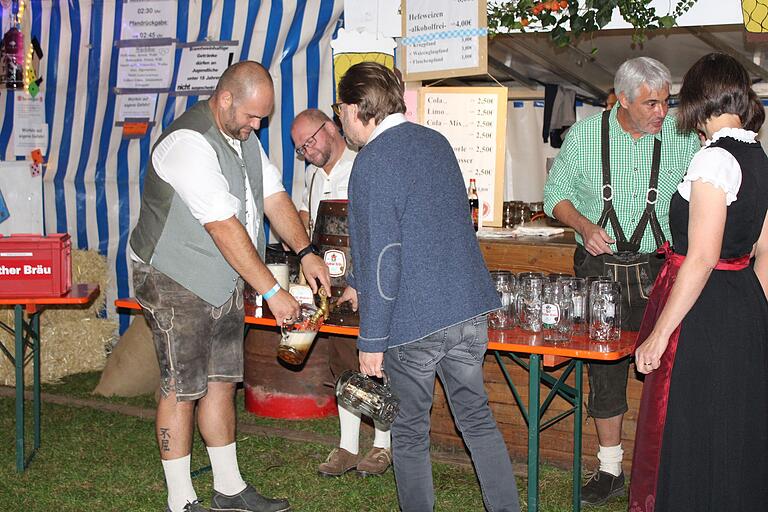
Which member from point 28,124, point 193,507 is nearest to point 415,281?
point 193,507

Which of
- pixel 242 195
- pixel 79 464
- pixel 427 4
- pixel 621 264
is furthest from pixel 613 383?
pixel 79 464

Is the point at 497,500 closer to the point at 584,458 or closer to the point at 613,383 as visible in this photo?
the point at 613,383

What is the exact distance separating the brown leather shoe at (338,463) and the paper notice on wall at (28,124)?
398 cm

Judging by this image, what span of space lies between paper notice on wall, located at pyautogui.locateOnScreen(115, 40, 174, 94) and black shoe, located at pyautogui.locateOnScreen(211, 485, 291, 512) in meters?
3.43

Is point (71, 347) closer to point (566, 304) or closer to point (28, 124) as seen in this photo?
point (28, 124)

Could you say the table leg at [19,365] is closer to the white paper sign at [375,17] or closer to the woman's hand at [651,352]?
the white paper sign at [375,17]

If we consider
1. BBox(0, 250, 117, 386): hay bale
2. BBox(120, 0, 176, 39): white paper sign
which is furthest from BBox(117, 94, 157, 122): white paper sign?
BBox(0, 250, 117, 386): hay bale

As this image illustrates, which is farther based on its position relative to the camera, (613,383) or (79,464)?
(79,464)

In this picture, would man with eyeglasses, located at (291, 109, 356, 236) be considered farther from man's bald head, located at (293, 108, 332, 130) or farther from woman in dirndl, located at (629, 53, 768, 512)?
woman in dirndl, located at (629, 53, 768, 512)

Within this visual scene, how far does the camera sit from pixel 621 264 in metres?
3.94

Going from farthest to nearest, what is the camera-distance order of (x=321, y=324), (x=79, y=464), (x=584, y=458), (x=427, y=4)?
(x=427, y=4) < (x=79, y=464) < (x=584, y=458) < (x=321, y=324)

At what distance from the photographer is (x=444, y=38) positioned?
5.00m

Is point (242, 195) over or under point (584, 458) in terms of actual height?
over

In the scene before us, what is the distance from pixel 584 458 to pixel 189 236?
2.19 metres
